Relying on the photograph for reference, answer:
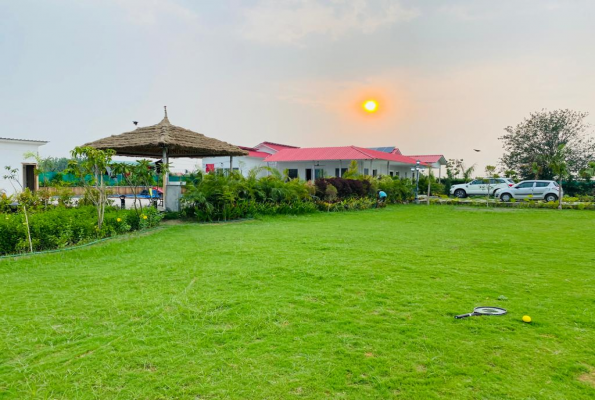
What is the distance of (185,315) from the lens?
3967 millimetres

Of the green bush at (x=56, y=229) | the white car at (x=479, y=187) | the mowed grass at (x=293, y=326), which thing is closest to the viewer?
the mowed grass at (x=293, y=326)

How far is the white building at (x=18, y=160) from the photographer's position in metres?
16.9

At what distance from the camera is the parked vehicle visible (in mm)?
21969

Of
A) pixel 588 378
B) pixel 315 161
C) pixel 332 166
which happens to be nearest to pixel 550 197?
pixel 332 166

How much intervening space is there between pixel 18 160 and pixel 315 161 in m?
17.8

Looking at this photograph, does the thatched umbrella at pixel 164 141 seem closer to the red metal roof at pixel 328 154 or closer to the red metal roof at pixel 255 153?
the red metal roof at pixel 328 154

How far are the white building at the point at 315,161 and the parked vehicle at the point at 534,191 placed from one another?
252 inches

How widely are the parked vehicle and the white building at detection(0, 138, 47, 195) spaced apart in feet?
81.7

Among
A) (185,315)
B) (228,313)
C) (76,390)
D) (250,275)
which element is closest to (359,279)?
(250,275)

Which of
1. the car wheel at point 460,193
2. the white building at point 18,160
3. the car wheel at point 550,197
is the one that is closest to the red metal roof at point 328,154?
the car wheel at point 460,193

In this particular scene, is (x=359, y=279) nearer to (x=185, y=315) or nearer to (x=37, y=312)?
(x=185, y=315)

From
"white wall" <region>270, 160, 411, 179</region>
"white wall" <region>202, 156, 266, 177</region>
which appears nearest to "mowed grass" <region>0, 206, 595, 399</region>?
"white wall" <region>270, 160, 411, 179</region>

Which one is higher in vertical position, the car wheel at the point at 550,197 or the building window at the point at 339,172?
the building window at the point at 339,172

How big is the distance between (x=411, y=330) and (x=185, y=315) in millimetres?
2219
